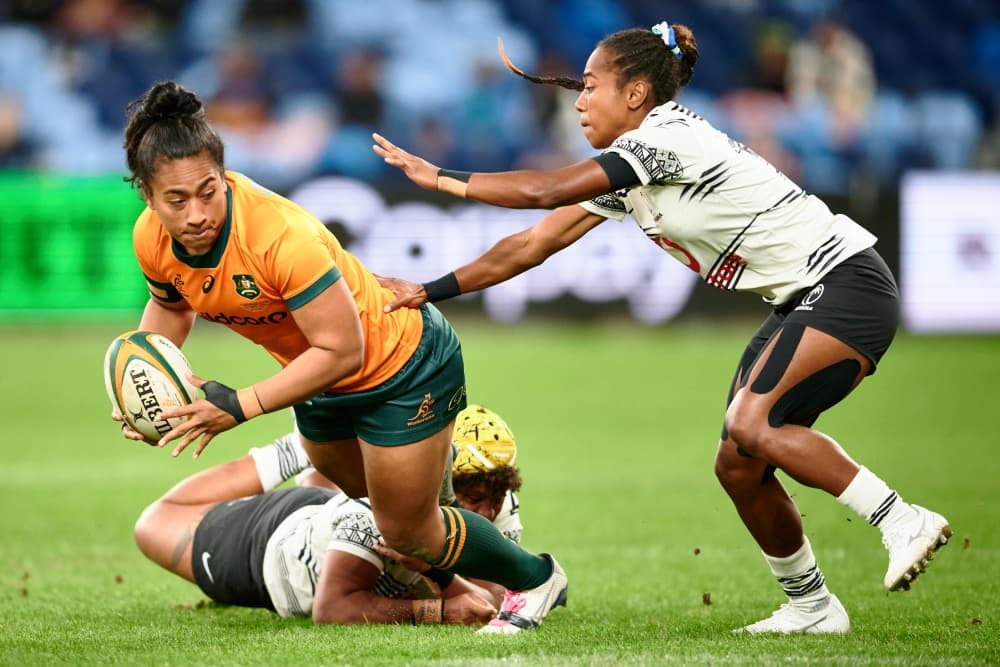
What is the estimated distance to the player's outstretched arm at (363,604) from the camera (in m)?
5.05

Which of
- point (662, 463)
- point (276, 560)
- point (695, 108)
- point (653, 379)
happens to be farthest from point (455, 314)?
point (276, 560)

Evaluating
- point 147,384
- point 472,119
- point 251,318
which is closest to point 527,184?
point 251,318

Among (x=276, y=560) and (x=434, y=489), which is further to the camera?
(x=276, y=560)

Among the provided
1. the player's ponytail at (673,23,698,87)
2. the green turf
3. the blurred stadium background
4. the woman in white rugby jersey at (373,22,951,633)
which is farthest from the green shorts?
the blurred stadium background

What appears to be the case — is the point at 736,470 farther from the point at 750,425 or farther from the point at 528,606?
the point at 528,606

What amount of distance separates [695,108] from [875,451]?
9250mm

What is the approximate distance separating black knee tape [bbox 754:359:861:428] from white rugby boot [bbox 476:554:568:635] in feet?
3.34

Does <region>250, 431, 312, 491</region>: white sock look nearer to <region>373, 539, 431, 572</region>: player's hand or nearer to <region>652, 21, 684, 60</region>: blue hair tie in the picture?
<region>373, 539, 431, 572</region>: player's hand

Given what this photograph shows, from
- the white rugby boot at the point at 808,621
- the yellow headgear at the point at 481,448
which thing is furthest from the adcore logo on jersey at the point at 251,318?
the white rugby boot at the point at 808,621

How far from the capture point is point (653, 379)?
44.4 ft

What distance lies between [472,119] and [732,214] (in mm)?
14191

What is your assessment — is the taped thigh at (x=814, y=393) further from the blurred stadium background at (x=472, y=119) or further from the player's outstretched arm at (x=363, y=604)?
the blurred stadium background at (x=472, y=119)

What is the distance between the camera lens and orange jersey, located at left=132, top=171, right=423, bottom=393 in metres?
4.45

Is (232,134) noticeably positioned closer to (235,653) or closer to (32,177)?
(32,177)
